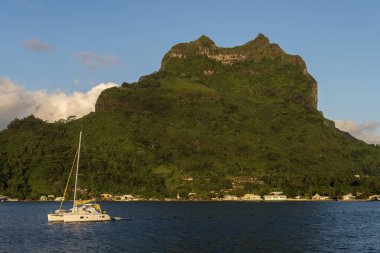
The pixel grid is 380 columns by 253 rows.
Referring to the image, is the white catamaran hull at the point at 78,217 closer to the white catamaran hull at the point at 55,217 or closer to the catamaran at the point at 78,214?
the catamaran at the point at 78,214

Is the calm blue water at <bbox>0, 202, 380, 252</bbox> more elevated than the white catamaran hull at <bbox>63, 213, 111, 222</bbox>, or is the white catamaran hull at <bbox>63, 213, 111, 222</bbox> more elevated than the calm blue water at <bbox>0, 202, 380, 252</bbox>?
the white catamaran hull at <bbox>63, 213, 111, 222</bbox>

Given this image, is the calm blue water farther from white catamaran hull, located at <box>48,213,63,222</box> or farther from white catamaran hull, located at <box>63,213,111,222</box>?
white catamaran hull, located at <box>48,213,63,222</box>

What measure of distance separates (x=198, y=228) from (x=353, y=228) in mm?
43686

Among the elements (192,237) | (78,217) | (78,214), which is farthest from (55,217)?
(192,237)

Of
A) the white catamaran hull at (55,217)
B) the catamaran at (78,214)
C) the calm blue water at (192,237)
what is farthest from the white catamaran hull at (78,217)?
the white catamaran hull at (55,217)

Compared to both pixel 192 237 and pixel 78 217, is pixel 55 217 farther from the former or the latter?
pixel 192 237

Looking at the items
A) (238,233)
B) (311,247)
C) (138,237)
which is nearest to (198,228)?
(238,233)

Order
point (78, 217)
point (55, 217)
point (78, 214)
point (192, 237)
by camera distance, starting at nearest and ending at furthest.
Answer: point (192, 237), point (78, 214), point (78, 217), point (55, 217)

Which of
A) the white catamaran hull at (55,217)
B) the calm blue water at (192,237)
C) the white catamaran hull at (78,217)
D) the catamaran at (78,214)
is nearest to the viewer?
the calm blue water at (192,237)

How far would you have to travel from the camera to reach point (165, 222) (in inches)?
6240

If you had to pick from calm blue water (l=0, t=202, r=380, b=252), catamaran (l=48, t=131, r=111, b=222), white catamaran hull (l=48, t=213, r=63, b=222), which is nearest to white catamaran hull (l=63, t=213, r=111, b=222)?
catamaran (l=48, t=131, r=111, b=222)

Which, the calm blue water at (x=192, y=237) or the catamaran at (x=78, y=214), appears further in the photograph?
the catamaran at (x=78, y=214)

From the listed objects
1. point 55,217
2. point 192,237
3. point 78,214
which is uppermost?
point 78,214

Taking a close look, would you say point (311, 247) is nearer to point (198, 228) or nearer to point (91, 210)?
point (198, 228)
